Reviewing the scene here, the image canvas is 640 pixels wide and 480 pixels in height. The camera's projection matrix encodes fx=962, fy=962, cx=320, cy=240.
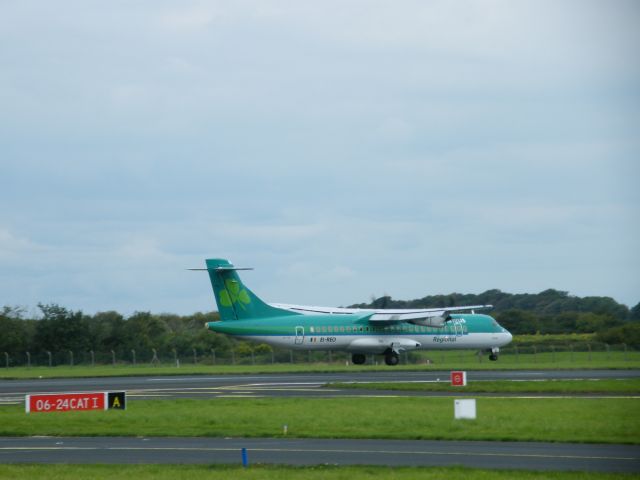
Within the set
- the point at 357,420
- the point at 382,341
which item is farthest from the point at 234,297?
the point at 357,420

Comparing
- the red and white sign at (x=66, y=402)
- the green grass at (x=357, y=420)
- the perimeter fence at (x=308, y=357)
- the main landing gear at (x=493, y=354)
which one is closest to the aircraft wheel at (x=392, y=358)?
the main landing gear at (x=493, y=354)

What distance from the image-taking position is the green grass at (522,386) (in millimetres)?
36750

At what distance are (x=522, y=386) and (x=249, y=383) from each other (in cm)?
1325

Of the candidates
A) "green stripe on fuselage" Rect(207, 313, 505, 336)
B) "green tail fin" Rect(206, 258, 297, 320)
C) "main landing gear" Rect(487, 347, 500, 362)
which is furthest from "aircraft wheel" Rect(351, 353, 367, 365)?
"main landing gear" Rect(487, 347, 500, 362)

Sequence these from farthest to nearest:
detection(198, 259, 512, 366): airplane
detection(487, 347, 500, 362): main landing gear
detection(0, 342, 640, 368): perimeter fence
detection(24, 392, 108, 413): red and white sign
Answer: detection(0, 342, 640, 368): perimeter fence
detection(487, 347, 500, 362): main landing gear
detection(198, 259, 512, 366): airplane
detection(24, 392, 108, 413): red and white sign

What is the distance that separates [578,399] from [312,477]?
57.1ft

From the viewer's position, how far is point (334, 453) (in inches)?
847

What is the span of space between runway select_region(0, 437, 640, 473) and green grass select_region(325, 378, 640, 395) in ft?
46.9

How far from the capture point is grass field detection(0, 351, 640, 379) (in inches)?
2239

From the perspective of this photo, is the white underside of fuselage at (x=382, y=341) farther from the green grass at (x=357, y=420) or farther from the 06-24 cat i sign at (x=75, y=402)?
the 06-24 cat i sign at (x=75, y=402)

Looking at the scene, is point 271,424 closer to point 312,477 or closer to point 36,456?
point 36,456

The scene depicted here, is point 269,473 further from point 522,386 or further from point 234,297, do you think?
point 234,297

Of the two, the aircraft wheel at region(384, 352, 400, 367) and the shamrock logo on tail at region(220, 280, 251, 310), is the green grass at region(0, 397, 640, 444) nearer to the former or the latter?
the shamrock logo on tail at region(220, 280, 251, 310)

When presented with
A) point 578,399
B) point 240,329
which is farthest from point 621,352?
point 578,399
